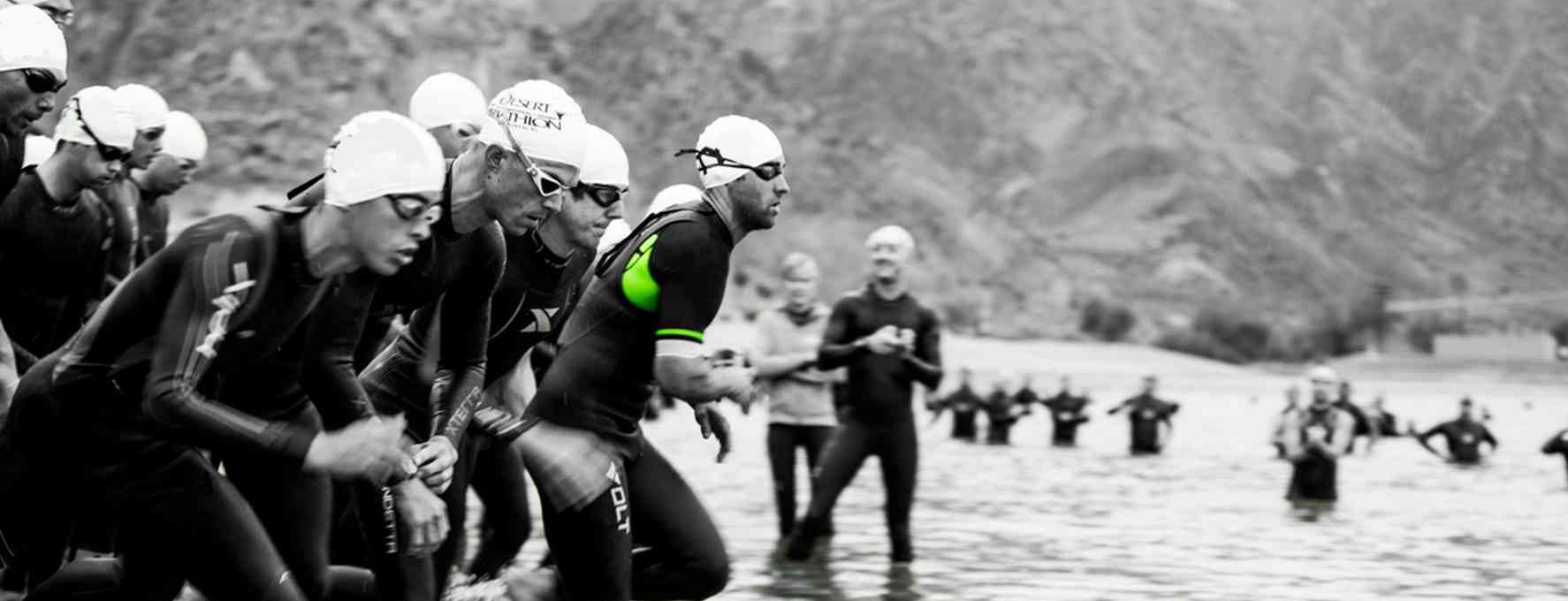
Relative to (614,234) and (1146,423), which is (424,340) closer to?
(614,234)

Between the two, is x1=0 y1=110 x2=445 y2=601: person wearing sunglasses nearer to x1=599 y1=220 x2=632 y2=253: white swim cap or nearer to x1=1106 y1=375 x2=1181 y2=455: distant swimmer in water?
x1=599 y1=220 x2=632 y2=253: white swim cap

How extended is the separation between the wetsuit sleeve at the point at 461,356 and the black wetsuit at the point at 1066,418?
94.8 feet

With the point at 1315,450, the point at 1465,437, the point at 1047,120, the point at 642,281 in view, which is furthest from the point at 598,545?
the point at 1047,120

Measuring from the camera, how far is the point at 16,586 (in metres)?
6.38

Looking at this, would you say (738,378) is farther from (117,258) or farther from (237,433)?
(117,258)

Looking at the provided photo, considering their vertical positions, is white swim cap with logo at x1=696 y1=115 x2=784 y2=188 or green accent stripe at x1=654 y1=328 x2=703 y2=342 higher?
white swim cap with logo at x1=696 y1=115 x2=784 y2=188

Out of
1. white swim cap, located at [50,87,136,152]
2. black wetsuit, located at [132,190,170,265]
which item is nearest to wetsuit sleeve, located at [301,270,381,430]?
white swim cap, located at [50,87,136,152]

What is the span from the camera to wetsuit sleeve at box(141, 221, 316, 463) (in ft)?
16.7

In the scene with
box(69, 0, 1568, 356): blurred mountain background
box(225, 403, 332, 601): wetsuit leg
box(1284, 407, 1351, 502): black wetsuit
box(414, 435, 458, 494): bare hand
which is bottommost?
box(1284, 407, 1351, 502): black wetsuit

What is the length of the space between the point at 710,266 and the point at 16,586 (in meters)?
2.21

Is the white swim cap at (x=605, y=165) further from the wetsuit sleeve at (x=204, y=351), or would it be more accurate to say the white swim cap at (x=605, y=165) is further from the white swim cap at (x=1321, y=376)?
the white swim cap at (x=1321, y=376)

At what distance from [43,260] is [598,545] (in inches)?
115

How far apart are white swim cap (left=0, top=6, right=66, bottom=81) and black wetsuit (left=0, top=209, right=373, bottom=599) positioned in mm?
1589

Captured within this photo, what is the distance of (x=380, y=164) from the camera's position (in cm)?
516
